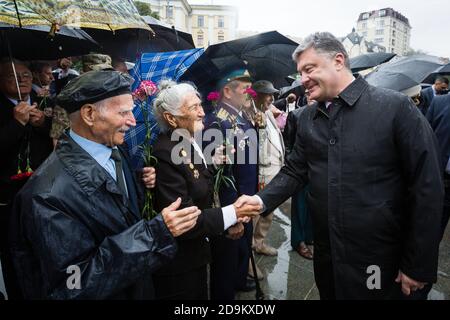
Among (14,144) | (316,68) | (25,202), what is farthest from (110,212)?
(316,68)

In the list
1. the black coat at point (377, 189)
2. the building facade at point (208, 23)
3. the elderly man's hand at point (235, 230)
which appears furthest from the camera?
the building facade at point (208, 23)

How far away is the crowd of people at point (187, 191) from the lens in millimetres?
1521

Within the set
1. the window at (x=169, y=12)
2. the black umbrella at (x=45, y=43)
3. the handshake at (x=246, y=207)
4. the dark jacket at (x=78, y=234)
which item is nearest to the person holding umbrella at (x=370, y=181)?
the handshake at (x=246, y=207)

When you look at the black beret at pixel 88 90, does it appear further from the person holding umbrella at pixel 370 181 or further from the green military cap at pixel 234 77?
the green military cap at pixel 234 77

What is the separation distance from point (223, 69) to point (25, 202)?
8.84ft

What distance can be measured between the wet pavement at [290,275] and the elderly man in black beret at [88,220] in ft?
7.21

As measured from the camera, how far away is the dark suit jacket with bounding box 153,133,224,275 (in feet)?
7.13

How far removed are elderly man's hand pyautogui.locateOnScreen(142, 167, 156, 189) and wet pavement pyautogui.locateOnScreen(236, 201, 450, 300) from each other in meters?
2.02

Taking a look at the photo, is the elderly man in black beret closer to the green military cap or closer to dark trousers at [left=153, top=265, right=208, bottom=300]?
dark trousers at [left=153, top=265, right=208, bottom=300]

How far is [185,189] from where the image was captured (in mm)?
2205

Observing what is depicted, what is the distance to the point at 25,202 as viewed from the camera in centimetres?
150

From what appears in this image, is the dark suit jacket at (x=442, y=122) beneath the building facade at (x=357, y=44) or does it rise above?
beneath

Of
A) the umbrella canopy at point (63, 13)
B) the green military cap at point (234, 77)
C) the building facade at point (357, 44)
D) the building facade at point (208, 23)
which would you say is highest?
the building facade at point (208, 23)

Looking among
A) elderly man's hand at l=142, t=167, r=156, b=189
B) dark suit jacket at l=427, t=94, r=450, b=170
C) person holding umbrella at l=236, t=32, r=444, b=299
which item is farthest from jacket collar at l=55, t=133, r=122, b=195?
dark suit jacket at l=427, t=94, r=450, b=170
